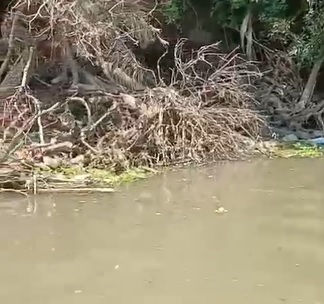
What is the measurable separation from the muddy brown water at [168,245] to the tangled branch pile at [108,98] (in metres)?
1.12

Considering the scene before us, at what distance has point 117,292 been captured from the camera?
4.51 meters

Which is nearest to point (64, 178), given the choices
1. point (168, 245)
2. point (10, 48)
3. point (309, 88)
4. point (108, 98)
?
point (168, 245)

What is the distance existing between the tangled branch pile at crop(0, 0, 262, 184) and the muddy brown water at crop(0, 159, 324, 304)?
112 centimetres

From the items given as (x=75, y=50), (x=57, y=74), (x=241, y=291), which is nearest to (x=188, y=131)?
(x=75, y=50)

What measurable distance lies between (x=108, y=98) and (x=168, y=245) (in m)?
4.67

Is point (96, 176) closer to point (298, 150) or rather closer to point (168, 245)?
point (168, 245)

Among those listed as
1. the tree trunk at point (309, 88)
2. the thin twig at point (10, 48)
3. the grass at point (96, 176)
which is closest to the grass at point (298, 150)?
the tree trunk at point (309, 88)

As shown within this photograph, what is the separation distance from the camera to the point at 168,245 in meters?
5.48

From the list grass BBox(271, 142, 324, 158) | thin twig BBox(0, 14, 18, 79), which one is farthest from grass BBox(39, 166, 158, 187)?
thin twig BBox(0, 14, 18, 79)

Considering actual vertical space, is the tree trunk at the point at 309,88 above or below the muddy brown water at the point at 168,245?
above

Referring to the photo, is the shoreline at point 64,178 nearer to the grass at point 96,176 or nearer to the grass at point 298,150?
the grass at point 96,176

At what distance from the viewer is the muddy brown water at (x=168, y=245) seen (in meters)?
4.53

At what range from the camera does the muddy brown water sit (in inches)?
178

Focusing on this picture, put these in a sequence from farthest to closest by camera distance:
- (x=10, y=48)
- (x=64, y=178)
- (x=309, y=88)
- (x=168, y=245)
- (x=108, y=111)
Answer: (x=309, y=88) < (x=10, y=48) < (x=108, y=111) < (x=64, y=178) < (x=168, y=245)
